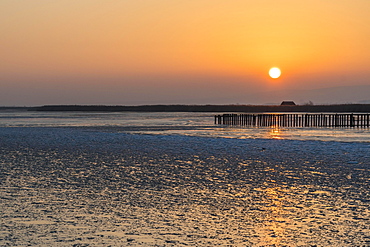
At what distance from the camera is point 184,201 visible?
11727 mm

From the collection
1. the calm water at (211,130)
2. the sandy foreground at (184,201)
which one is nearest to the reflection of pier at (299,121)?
the calm water at (211,130)

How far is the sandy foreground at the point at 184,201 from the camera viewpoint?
8.56 meters

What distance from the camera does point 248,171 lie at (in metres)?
17.4

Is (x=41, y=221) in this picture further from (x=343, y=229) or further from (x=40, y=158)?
(x=40, y=158)

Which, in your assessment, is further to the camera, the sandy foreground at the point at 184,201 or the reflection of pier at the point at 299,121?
the reflection of pier at the point at 299,121

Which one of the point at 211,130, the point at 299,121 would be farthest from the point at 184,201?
the point at 299,121

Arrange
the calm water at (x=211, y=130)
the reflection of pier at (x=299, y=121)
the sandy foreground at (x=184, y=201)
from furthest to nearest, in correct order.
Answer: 1. the reflection of pier at (x=299, y=121)
2. the calm water at (x=211, y=130)
3. the sandy foreground at (x=184, y=201)

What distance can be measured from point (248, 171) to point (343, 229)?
27.4 feet

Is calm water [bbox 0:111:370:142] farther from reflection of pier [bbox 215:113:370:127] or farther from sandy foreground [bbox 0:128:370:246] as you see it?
sandy foreground [bbox 0:128:370:246]

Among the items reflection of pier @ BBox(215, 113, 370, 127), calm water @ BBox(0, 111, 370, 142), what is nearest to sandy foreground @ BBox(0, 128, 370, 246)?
calm water @ BBox(0, 111, 370, 142)

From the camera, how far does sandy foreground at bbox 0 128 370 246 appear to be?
8.56 m

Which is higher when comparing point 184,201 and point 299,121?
point 299,121

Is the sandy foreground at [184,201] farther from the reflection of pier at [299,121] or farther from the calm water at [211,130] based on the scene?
the reflection of pier at [299,121]

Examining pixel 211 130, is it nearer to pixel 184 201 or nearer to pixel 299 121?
pixel 299 121
